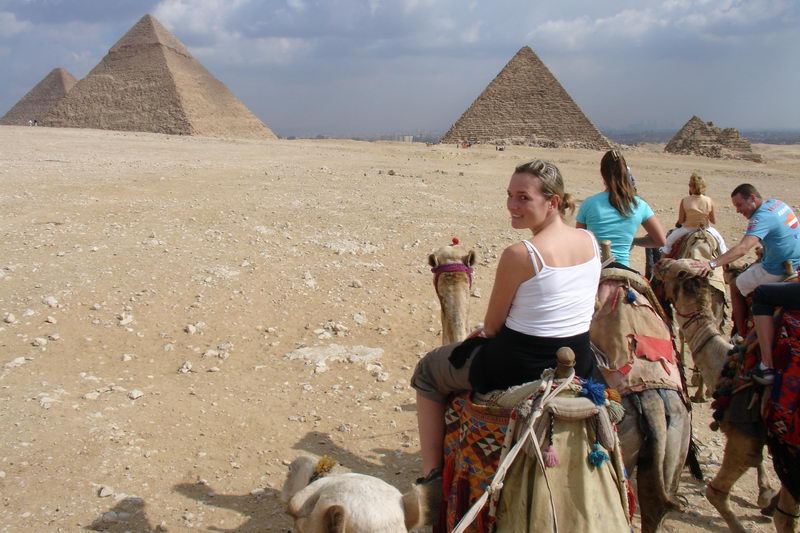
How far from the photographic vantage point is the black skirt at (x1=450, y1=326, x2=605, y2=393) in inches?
94.2

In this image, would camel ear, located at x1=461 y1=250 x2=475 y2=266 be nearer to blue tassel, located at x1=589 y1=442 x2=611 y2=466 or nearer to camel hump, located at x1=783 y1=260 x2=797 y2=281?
blue tassel, located at x1=589 y1=442 x2=611 y2=466

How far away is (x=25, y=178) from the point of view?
1343 cm

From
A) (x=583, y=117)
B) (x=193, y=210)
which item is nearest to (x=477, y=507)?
(x=193, y=210)

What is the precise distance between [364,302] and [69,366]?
3.25 meters

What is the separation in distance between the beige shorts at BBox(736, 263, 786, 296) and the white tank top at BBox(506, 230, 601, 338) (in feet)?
9.96

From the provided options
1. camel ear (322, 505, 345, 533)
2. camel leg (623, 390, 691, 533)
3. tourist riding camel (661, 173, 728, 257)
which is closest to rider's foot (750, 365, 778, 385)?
camel leg (623, 390, 691, 533)

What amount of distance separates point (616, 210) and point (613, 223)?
9 cm

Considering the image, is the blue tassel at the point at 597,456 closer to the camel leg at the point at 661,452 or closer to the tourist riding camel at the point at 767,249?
the camel leg at the point at 661,452

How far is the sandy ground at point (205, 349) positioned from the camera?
4.04m

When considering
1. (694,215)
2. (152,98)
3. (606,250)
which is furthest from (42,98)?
(606,250)

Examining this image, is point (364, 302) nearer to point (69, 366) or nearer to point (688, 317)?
point (69, 366)

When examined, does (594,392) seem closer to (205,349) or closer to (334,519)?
(334,519)

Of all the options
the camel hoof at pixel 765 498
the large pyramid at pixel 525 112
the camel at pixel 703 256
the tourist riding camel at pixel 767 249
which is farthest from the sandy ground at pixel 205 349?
the large pyramid at pixel 525 112

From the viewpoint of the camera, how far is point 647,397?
3.07 metres
